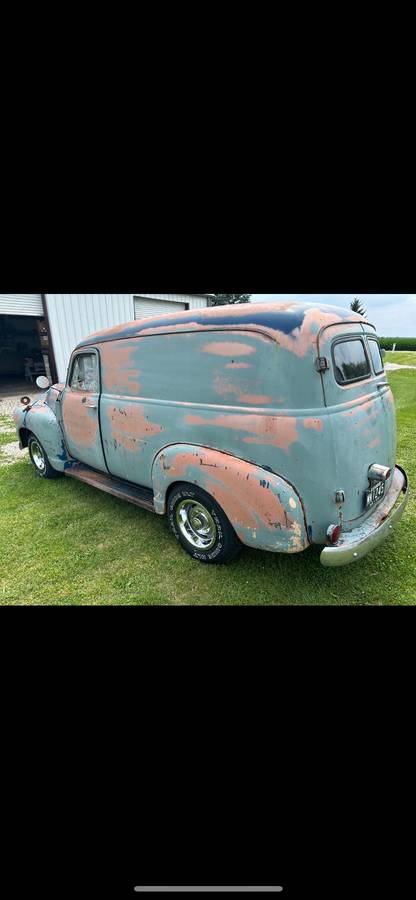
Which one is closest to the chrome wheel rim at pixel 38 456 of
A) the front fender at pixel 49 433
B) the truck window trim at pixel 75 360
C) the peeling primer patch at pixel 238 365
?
the front fender at pixel 49 433

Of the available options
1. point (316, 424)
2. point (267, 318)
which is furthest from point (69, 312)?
point (316, 424)

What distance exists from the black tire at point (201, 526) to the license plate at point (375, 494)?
1.10m

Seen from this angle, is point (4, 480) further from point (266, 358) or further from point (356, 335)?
point (356, 335)

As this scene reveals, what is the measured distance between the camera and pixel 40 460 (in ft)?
18.0

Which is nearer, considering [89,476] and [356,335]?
[356,335]

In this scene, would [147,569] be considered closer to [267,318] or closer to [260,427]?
[260,427]

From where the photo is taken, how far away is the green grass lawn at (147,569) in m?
3.01

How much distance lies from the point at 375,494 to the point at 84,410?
3.19 meters

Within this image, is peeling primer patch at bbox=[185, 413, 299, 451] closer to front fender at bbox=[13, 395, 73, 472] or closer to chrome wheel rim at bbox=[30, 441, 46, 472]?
front fender at bbox=[13, 395, 73, 472]

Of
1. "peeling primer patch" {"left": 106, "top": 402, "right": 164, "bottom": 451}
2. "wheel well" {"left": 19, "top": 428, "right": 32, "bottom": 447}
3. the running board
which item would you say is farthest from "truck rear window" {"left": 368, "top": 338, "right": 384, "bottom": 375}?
"wheel well" {"left": 19, "top": 428, "right": 32, "bottom": 447}

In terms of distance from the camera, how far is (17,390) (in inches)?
543

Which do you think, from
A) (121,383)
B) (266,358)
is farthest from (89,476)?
(266,358)

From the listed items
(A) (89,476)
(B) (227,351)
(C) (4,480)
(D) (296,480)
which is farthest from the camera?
(C) (4,480)

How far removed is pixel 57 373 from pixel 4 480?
735cm
